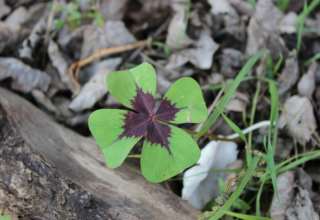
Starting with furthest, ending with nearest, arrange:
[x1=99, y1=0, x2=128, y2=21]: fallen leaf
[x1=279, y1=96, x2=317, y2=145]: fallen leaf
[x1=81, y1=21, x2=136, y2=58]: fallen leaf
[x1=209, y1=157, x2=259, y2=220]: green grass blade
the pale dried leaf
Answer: [x1=99, y1=0, x2=128, y2=21]: fallen leaf
[x1=81, y1=21, x2=136, y2=58]: fallen leaf
[x1=279, y1=96, x2=317, y2=145]: fallen leaf
the pale dried leaf
[x1=209, y1=157, x2=259, y2=220]: green grass blade

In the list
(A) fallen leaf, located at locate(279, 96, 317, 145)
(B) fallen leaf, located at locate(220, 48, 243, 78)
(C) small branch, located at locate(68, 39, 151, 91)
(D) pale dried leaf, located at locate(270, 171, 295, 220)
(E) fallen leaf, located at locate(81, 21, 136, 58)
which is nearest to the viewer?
(D) pale dried leaf, located at locate(270, 171, 295, 220)

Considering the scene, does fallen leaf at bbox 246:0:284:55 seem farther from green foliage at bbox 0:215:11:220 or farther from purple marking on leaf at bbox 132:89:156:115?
green foliage at bbox 0:215:11:220

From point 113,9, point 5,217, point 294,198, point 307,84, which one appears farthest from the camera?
point 113,9

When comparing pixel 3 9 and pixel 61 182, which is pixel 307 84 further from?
pixel 3 9

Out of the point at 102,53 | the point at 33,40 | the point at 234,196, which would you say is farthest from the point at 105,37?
the point at 234,196

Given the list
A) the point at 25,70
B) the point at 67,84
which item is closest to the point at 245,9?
the point at 67,84

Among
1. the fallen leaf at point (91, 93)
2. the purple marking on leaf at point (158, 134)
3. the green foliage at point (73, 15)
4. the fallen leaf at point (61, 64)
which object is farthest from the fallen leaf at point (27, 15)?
the purple marking on leaf at point (158, 134)

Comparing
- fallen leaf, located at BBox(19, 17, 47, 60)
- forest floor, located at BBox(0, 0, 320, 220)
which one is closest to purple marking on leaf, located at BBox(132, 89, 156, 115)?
forest floor, located at BBox(0, 0, 320, 220)
